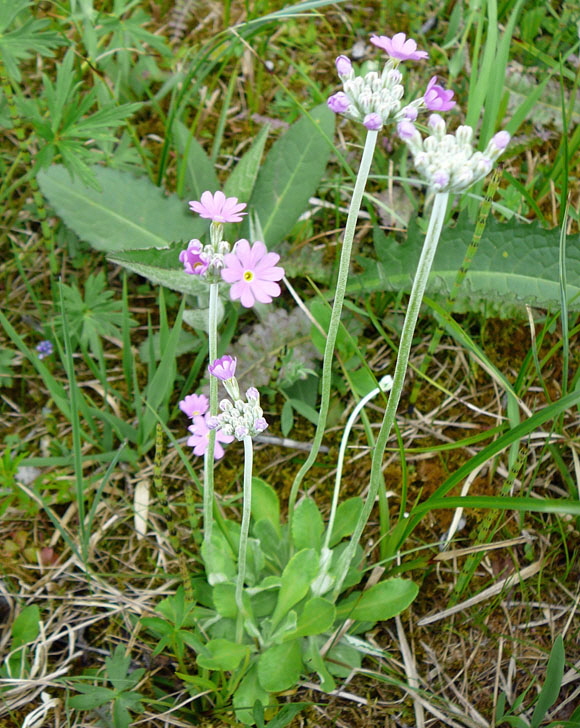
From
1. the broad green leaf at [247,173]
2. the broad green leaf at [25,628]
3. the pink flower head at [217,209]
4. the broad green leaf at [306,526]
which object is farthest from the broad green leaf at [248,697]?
the broad green leaf at [247,173]

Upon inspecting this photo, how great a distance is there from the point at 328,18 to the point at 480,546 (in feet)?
9.37

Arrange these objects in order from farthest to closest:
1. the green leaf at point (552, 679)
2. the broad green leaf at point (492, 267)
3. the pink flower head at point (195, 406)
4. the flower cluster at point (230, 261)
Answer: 1. the broad green leaf at point (492, 267)
2. the pink flower head at point (195, 406)
3. the green leaf at point (552, 679)
4. the flower cluster at point (230, 261)

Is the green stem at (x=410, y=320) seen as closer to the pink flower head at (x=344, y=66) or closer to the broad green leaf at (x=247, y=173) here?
the pink flower head at (x=344, y=66)

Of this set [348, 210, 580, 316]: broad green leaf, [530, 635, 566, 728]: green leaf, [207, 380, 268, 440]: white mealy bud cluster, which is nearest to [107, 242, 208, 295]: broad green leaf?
[348, 210, 580, 316]: broad green leaf

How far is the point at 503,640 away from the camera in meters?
2.29

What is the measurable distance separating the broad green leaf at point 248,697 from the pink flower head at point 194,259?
135 centimetres

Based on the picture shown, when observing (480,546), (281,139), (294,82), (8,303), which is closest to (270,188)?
(281,139)

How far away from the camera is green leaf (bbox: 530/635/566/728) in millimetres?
→ 1870

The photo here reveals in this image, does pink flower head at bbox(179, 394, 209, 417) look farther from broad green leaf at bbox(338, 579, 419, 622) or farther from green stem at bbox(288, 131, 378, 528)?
broad green leaf at bbox(338, 579, 419, 622)

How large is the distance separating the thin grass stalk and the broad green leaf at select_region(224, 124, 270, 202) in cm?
146

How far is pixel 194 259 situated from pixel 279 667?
1295mm

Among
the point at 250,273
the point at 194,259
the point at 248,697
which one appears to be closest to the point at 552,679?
the point at 248,697

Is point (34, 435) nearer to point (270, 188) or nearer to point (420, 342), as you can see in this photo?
point (270, 188)

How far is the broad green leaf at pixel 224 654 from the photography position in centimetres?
203
